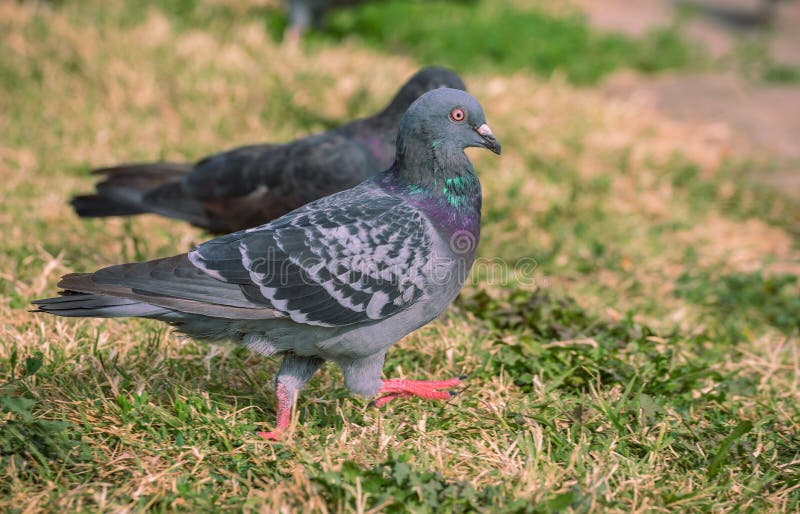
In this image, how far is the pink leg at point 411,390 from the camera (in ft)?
10.9

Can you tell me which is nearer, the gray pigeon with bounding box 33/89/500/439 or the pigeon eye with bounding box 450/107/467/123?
the gray pigeon with bounding box 33/89/500/439

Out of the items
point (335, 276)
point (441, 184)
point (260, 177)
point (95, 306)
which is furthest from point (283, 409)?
point (260, 177)

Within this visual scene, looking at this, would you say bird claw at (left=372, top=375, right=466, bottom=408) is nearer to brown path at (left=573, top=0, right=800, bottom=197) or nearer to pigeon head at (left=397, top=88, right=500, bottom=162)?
pigeon head at (left=397, top=88, right=500, bottom=162)

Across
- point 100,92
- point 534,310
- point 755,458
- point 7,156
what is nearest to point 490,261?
point 534,310

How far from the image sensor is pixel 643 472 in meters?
2.88

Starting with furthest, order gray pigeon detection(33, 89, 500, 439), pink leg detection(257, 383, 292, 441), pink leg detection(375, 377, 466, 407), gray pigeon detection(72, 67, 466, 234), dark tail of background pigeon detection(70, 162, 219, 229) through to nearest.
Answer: dark tail of background pigeon detection(70, 162, 219, 229) < gray pigeon detection(72, 67, 466, 234) < pink leg detection(375, 377, 466, 407) < pink leg detection(257, 383, 292, 441) < gray pigeon detection(33, 89, 500, 439)

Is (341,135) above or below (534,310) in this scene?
above

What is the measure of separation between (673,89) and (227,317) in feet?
24.9

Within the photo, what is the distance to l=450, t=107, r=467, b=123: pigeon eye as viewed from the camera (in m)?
3.16

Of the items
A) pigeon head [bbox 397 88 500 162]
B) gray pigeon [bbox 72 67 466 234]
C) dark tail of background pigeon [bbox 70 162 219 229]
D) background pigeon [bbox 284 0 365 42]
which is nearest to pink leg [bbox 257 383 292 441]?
pigeon head [bbox 397 88 500 162]

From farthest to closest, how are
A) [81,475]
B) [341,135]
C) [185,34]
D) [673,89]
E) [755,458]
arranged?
[673,89] → [185,34] → [341,135] → [755,458] → [81,475]

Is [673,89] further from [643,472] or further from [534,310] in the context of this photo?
[643,472]

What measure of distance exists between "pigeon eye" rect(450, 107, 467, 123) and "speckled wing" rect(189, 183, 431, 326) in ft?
1.48

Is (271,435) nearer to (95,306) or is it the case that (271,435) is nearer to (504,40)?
(95,306)
